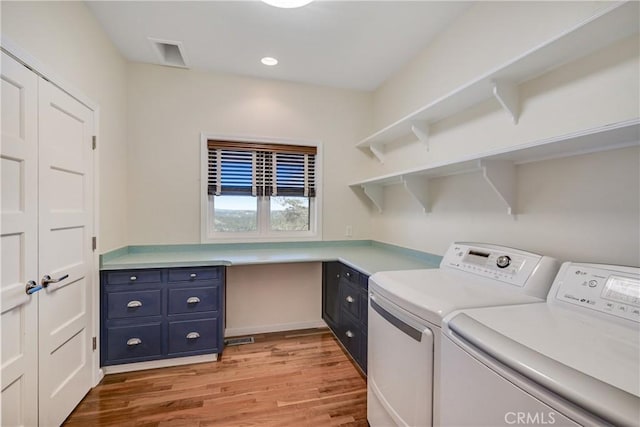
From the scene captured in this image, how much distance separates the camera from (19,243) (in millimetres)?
1382

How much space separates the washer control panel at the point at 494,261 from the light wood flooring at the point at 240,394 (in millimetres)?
1158

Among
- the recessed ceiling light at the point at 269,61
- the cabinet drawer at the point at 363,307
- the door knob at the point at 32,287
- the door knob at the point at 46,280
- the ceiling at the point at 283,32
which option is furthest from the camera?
the recessed ceiling light at the point at 269,61

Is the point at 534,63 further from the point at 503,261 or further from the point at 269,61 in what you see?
the point at 269,61

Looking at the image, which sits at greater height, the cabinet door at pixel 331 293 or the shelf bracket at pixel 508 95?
the shelf bracket at pixel 508 95

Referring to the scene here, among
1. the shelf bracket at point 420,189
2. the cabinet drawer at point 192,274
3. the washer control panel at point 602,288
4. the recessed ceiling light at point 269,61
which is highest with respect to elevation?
the recessed ceiling light at point 269,61

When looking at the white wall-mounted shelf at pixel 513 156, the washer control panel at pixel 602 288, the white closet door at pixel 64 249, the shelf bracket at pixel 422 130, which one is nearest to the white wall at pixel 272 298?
the white closet door at pixel 64 249

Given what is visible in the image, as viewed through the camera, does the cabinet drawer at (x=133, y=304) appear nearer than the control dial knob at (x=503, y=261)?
No

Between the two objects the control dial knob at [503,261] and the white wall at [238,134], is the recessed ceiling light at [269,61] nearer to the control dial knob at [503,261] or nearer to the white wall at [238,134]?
the white wall at [238,134]

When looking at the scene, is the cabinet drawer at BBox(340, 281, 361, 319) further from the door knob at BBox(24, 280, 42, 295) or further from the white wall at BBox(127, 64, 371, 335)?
the door knob at BBox(24, 280, 42, 295)

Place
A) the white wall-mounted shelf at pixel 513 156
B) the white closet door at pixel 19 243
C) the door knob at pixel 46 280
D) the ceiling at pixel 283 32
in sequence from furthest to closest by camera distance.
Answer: the ceiling at pixel 283 32 → the door knob at pixel 46 280 → the white closet door at pixel 19 243 → the white wall-mounted shelf at pixel 513 156

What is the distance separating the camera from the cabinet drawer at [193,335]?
232 centimetres

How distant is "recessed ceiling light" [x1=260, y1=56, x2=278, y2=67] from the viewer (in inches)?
102

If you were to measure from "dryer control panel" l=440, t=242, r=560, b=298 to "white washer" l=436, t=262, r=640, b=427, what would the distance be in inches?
3.0
